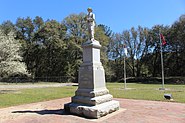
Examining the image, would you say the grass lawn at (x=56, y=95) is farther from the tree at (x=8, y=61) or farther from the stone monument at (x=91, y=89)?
the stone monument at (x=91, y=89)

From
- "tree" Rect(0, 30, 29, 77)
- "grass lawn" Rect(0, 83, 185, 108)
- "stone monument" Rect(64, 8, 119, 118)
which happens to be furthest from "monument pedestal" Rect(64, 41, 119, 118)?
"tree" Rect(0, 30, 29, 77)

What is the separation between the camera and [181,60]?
3556cm

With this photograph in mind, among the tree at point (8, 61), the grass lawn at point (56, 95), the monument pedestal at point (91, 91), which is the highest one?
the tree at point (8, 61)

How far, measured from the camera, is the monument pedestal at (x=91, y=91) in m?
6.37

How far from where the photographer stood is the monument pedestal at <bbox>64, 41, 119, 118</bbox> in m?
6.37

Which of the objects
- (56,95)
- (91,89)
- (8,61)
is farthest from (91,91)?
(8,61)

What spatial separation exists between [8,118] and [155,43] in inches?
1438

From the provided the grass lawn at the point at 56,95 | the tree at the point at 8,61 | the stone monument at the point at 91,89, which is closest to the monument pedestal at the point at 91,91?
the stone monument at the point at 91,89

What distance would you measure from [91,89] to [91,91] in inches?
3.5

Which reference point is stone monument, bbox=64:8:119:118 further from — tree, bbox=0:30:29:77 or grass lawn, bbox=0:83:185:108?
tree, bbox=0:30:29:77

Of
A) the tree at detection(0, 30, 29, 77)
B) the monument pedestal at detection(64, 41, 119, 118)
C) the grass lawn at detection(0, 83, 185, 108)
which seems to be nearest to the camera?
the monument pedestal at detection(64, 41, 119, 118)

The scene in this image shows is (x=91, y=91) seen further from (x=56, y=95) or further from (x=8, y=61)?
(x=8, y=61)

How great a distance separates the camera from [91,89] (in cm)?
670

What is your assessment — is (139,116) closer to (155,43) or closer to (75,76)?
(75,76)
